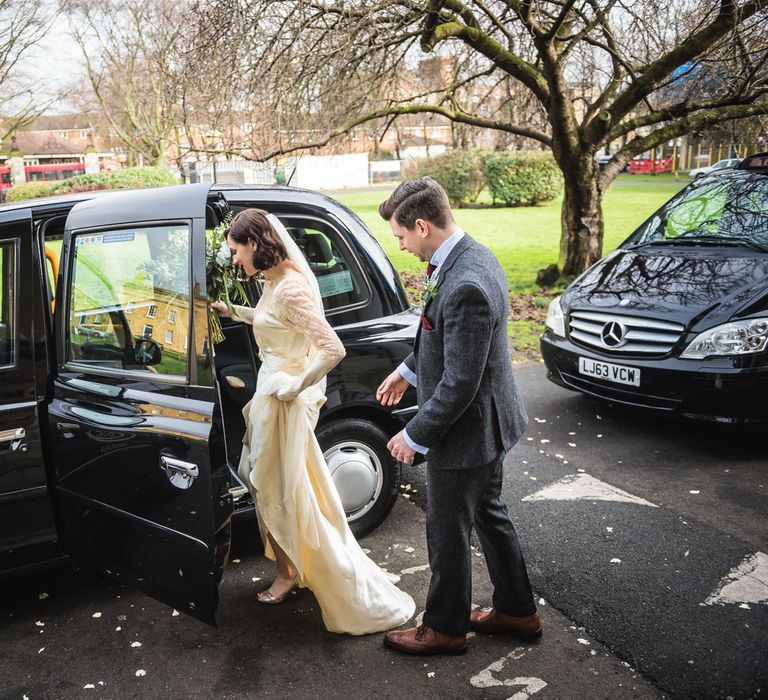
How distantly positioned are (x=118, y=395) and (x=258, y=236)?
0.88 m

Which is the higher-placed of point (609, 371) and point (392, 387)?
point (392, 387)

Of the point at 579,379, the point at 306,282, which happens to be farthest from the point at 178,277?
the point at 579,379

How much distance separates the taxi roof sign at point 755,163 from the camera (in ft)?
21.1

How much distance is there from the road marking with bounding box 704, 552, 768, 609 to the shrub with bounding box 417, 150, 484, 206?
21.3 metres

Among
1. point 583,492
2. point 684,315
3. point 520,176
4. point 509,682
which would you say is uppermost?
point 520,176

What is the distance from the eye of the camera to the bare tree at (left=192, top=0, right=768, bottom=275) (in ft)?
27.6

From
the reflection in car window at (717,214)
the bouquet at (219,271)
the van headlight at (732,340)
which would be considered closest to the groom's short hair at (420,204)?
the bouquet at (219,271)

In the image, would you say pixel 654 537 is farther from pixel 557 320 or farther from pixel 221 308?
pixel 221 308

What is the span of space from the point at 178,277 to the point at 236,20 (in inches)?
273

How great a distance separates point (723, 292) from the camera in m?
5.16

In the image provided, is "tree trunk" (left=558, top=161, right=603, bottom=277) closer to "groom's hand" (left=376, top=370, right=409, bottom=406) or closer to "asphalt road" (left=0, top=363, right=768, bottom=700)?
"asphalt road" (left=0, top=363, right=768, bottom=700)

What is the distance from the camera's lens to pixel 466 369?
102 inches

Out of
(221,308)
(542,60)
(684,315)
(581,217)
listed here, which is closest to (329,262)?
(221,308)

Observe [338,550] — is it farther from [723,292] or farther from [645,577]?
[723,292]
